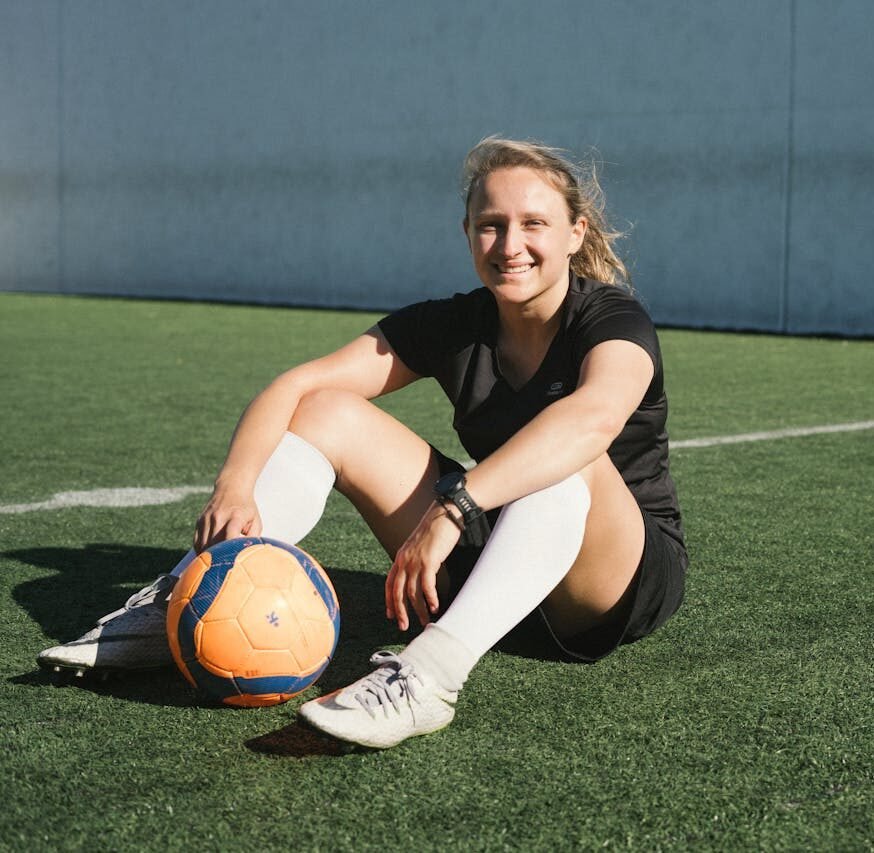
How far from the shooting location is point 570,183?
2816mm

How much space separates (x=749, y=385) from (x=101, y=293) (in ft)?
67.5

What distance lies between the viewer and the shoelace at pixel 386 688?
229 centimetres

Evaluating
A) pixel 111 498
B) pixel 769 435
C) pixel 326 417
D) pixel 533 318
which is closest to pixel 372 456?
pixel 326 417

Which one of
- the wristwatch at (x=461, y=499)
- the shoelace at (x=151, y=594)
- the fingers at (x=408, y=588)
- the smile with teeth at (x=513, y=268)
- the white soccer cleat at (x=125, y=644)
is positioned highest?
the smile with teeth at (x=513, y=268)

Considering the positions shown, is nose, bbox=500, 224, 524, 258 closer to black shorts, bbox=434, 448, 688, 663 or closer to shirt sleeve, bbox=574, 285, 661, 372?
shirt sleeve, bbox=574, 285, 661, 372

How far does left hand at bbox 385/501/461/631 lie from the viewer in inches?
93.2

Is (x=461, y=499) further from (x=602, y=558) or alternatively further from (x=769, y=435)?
(x=769, y=435)

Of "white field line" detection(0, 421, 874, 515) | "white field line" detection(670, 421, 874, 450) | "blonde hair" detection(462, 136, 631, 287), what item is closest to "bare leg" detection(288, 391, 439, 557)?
"blonde hair" detection(462, 136, 631, 287)

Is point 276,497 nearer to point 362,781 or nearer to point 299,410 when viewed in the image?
point 299,410

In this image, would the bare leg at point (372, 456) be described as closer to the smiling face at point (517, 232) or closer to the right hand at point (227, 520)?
the right hand at point (227, 520)

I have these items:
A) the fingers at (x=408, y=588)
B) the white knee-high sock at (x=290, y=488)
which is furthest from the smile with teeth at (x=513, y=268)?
the fingers at (x=408, y=588)

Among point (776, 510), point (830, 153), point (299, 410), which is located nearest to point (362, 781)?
point (299, 410)

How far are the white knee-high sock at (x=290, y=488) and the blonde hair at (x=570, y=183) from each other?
2.19 ft

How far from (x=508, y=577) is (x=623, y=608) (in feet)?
1.47
